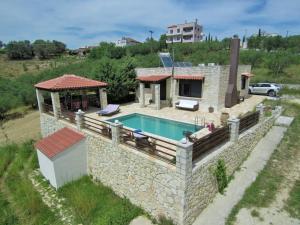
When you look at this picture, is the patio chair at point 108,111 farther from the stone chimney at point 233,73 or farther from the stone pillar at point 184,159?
the stone pillar at point 184,159

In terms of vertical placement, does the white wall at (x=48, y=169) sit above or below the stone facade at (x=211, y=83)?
below

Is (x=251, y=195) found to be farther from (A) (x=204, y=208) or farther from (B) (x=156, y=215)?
(B) (x=156, y=215)

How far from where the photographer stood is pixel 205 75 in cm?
1612

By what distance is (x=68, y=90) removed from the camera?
14.4 m

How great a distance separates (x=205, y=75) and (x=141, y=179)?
11.1 metres

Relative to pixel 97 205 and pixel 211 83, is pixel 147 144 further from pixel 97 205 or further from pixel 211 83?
pixel 211 83

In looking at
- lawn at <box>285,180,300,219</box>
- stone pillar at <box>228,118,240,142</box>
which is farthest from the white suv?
lawn at <box>285,180,300,219</box>

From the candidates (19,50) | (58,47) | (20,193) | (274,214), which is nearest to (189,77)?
(274,214)

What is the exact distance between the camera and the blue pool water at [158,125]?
1188cm

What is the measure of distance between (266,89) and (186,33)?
6636 cm

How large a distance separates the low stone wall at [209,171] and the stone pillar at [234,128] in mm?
256

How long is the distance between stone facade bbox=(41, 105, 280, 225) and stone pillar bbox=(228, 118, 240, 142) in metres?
0.14

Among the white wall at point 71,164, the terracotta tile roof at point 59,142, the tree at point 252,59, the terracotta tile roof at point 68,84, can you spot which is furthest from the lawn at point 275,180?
Answer: the tree at point 252,59

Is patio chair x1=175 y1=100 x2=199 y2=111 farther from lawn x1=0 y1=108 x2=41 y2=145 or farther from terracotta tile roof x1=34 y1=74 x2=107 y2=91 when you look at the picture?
lawn x1=0 y1=108 x2=41 y2=145
